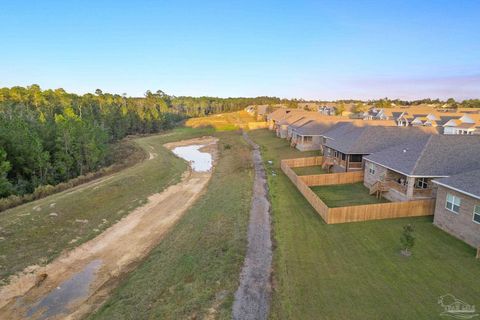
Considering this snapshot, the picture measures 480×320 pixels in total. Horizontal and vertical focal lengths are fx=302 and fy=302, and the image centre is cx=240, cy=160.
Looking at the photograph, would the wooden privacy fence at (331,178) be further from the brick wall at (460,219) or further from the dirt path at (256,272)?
the brick wall at (460,219)

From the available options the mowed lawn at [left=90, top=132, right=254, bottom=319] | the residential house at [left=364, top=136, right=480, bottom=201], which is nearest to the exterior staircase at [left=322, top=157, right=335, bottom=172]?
the residential house at [left=364, top=136, right=480, bottom=201]

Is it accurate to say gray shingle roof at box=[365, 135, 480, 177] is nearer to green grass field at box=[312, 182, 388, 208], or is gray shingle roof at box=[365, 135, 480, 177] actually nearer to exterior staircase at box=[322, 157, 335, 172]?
green grass field at box=[312, 182, 388, 208]

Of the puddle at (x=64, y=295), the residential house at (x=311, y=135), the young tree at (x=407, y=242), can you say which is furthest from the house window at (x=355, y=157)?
the puddle at (x=64, y=295)

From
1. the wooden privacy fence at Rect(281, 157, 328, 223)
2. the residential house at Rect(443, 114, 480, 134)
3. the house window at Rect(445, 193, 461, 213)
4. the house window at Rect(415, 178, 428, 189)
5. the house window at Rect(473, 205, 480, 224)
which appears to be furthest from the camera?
the residential house at Rect(443, 114, 480, 134)

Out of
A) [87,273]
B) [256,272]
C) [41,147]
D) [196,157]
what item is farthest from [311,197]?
[196,157]

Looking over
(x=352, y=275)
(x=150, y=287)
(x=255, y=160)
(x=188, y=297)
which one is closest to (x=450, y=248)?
(x=352, y=275)

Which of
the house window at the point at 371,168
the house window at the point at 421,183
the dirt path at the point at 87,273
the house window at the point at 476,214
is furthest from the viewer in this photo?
the house window at the point at 371,168

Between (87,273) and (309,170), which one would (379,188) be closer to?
(309,170)
